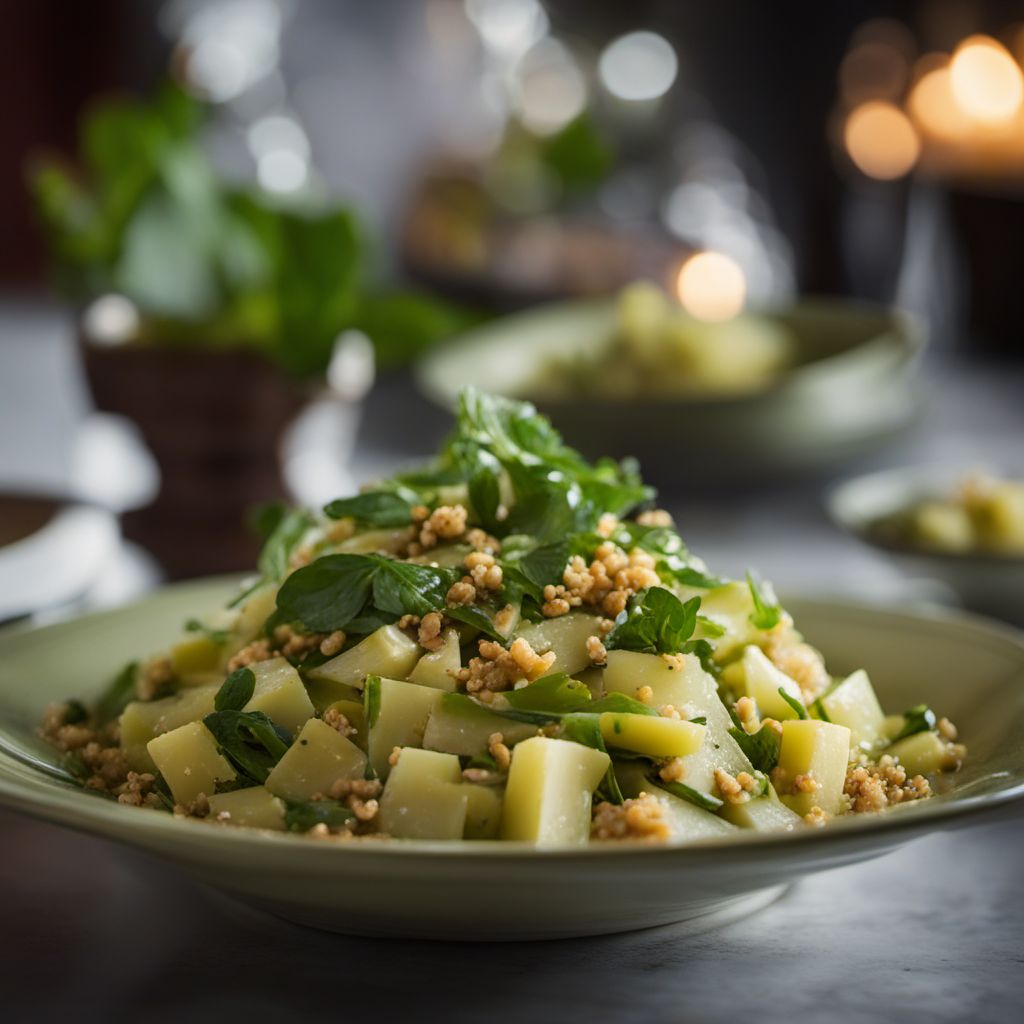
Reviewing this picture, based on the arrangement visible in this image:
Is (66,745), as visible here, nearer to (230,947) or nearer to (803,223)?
(230,947)

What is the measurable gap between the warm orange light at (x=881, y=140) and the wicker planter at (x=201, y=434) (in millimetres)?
3576

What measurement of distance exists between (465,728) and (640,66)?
485 cm

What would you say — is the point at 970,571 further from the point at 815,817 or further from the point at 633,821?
the point at 633,821

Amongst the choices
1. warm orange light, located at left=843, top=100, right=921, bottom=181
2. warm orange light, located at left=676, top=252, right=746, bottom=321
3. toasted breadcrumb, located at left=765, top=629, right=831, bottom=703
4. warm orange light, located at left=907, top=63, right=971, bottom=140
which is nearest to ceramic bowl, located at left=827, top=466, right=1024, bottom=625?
toasted breadcrumb, located at left=765, top=629, right=831, bottom=703

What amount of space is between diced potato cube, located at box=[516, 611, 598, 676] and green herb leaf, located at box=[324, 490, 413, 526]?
150 mm

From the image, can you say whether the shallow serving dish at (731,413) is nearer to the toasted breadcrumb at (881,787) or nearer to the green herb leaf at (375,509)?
the green herb leaf at (375,509)

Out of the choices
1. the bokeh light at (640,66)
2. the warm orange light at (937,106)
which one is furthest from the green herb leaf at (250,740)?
the bokeh light at (640,66)

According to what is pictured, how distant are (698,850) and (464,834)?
16 centimetres

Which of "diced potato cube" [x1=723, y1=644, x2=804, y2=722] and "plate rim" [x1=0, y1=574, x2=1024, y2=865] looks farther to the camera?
"diced potato cube" [x1=723, y1=644, x2=804, y2=722]

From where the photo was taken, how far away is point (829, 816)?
3.19 ft

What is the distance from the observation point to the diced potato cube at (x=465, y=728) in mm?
935

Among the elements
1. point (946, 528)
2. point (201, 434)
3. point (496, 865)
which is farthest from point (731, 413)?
point (496, 865)

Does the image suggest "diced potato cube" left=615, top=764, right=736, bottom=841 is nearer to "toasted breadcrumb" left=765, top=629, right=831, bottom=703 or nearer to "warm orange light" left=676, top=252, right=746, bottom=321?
"toasted breadcrumb" left=765, top=629, right=831, bottom=703

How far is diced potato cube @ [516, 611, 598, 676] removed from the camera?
991 millimetres
